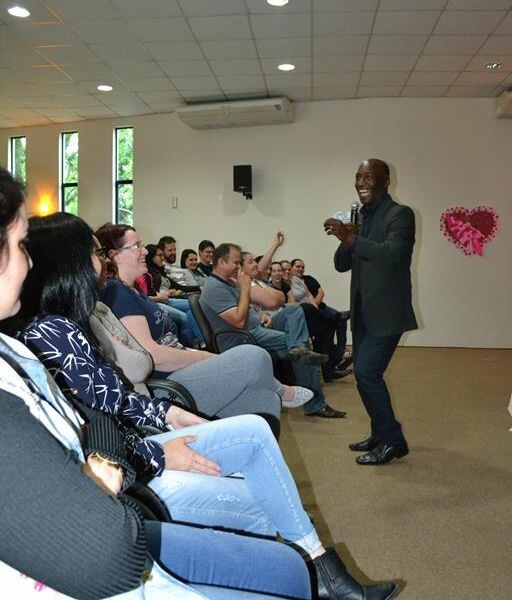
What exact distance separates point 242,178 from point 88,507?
25.4ft

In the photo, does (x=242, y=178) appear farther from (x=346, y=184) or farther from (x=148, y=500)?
(x=148, y=500)

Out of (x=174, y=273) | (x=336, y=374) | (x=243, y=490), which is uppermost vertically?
(x=174, y=273)

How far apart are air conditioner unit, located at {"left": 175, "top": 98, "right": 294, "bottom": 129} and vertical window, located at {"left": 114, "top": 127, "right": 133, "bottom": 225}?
1.21 meters

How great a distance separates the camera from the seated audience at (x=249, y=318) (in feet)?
11.5

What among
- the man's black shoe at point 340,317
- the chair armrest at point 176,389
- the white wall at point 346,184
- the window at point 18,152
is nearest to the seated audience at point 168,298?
the chair armrest at point 176,389

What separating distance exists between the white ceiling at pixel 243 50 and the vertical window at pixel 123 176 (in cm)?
77

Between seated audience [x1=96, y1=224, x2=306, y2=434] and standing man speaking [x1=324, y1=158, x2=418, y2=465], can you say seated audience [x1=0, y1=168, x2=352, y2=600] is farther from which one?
standing man speaking [x1=324, y1=158, x2=418, y2=465]

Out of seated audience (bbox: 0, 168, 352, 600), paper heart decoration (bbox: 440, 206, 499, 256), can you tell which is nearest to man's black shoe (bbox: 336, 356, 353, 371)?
paper heart decoration (bbox: 440, 206, 499, 256)

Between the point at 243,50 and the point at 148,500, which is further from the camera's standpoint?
the point at 243,50

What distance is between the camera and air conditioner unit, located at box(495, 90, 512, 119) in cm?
725

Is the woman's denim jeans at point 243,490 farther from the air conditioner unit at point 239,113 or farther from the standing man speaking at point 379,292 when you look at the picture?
the air conditioner unit at point 239,113

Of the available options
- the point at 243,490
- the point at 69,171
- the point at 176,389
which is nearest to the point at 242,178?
the point at 69,171

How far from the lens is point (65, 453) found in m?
0.76

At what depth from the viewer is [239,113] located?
25.7ft
